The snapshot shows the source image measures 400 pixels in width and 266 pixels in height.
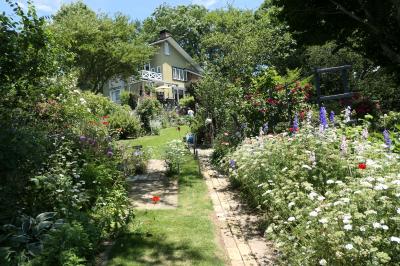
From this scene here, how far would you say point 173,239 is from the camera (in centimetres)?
512

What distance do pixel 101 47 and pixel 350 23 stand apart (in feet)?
64.8

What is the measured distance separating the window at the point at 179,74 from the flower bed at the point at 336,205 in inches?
1563

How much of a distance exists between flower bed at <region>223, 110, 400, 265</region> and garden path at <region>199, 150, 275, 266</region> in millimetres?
321

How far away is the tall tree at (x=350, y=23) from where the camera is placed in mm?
10086

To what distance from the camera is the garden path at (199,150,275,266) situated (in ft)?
14.7

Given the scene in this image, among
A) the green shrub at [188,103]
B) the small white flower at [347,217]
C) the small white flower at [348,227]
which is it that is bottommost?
the small white flower at [348,227]

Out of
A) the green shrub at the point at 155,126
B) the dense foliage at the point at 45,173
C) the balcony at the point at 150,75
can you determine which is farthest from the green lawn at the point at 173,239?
the balcony at the point at 150,75

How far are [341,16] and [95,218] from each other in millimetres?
8958

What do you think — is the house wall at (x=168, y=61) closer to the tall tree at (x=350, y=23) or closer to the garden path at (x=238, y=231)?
the tall tree at (x=350, y=23)

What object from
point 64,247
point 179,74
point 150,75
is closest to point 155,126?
point 64,247

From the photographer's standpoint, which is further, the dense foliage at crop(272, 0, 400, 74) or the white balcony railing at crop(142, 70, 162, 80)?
the white balcony railing at crop(142, 70, 162, 80)

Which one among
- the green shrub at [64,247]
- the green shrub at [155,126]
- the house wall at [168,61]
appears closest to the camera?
the green shrub at [64,247]

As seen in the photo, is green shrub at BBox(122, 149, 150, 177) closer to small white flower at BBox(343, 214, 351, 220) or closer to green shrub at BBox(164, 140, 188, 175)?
green shrub at BBox(164, 140, 188, 175)

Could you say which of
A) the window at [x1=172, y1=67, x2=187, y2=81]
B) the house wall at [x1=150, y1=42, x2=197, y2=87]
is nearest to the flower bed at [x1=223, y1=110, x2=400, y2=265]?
the house wall at [x1=150, y1=42, x2=197, y2=87]
